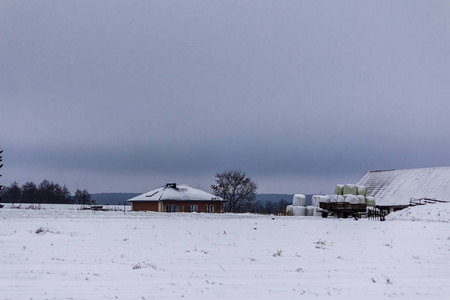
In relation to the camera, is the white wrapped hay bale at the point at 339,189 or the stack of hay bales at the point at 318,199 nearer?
the stack of hay bales at the point at 318,199

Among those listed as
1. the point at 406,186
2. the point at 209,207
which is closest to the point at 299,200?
the point at 406,186

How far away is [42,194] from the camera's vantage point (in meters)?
154

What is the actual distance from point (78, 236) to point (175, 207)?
5332cm

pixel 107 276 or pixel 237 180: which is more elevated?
pixel 237 180

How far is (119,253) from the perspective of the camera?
13.6 metres

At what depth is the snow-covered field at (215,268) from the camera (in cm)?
921

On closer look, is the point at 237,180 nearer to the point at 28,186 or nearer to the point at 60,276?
the point at 60,276

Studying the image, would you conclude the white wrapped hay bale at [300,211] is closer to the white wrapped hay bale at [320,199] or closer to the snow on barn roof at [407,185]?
the white wrapped hay bale at [320,199]

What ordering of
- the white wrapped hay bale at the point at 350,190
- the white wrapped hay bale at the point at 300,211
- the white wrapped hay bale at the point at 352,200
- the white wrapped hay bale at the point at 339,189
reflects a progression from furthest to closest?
the white wrapped hay bale at the point at 300,211 < the white wrapped hay bale at the point at 339,189 < the white wrapped hay bale at the point at 350,190 < the white wrapped hay bale at the point at 352,200

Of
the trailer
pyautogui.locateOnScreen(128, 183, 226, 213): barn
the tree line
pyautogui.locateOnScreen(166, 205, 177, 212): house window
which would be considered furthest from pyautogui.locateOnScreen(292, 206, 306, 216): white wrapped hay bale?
the tree line

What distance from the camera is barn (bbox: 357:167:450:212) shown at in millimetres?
54031

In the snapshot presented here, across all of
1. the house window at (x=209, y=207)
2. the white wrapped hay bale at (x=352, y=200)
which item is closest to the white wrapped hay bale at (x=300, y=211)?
the white wrapped hay bale at (x=352, y=200)

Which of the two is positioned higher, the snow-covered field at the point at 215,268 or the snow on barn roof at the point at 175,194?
the snow on barn roof at the point at 175,194

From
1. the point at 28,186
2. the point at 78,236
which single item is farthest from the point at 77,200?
the point at 78,236
